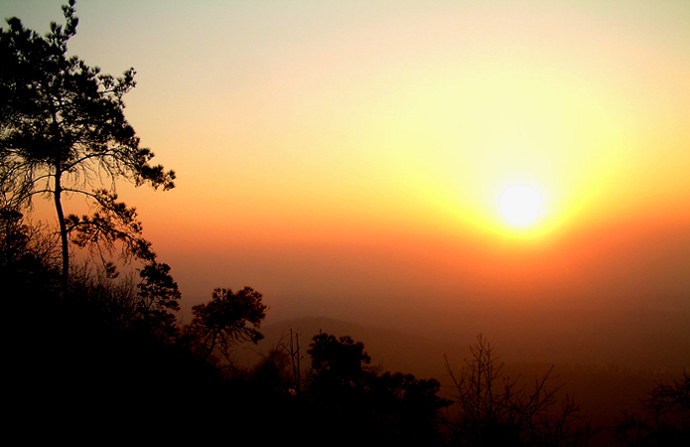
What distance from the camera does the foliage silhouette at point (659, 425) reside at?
970cm

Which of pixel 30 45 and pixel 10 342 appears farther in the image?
pixel 30 45

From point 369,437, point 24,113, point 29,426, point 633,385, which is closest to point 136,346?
point 29,426

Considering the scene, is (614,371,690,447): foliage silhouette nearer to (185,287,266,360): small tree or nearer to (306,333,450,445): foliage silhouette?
(306,333,450,445): foliage silhouette

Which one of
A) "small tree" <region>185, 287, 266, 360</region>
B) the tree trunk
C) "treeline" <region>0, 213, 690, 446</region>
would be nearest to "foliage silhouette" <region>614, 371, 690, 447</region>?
"treeline" <region>0, 213, 690, 446</region>

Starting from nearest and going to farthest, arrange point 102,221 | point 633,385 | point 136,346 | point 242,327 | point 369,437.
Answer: point 369,437 → point 136,346 → point 102,221 → point 242,327 → point 633,385

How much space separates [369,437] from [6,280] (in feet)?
34.9

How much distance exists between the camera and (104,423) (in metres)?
7.01

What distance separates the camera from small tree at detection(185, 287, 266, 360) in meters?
18.5

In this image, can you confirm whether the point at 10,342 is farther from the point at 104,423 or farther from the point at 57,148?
the point at 57,148

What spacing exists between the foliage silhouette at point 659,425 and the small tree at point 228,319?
14580 millimetres

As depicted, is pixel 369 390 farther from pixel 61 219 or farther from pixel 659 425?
pixel 61 219

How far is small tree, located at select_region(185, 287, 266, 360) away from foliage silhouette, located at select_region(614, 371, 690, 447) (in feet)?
47.8

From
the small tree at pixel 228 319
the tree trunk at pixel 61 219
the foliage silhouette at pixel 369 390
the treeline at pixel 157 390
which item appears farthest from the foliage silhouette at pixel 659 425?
the tree trunk at pixel 61 219

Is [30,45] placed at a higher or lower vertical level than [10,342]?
higher
